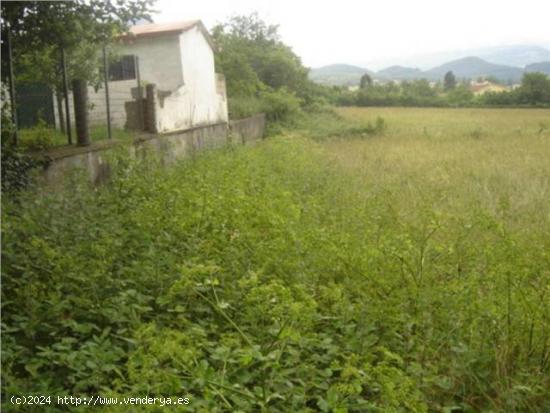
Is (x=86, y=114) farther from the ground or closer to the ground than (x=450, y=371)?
farther from the ground

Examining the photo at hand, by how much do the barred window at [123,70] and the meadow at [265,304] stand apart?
10.3 m

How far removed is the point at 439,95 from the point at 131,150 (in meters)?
38.4

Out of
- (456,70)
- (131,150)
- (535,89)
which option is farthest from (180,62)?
(456,70)

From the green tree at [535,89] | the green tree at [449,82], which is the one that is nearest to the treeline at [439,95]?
the green tree at [535,89]

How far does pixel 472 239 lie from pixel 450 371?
2635mm

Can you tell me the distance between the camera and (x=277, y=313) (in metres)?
2.78

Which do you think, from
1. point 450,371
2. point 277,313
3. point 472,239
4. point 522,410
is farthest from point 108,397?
point 472,239

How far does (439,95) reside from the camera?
139 ft

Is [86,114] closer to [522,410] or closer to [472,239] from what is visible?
[472,239]

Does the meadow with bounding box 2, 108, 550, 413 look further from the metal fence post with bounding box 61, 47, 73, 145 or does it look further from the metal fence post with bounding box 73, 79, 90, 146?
the metal fence post with bounding box 61, 47, 73, 145

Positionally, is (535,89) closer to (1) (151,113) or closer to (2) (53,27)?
(1) (151,113)

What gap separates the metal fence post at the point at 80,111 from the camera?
7707 mm

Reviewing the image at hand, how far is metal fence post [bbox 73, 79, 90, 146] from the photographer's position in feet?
25.3

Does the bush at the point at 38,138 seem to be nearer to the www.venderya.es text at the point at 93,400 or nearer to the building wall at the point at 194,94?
the building wall at the point at 194,94
